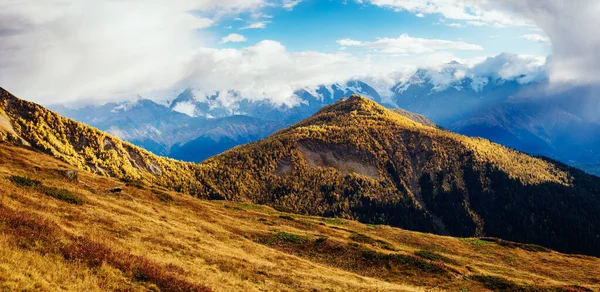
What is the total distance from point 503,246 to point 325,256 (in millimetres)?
57267

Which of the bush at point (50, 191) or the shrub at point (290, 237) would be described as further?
the shrub at point (290, 237)

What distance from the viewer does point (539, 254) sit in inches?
3024

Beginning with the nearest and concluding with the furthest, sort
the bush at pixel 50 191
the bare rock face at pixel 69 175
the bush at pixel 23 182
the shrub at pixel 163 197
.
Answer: the bush at pixel 50 191, the bush at pixel 23 182, the bare rock face at pixel 69 175, the shrub at pixel 163 197

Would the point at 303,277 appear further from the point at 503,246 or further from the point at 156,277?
the point at 503,246

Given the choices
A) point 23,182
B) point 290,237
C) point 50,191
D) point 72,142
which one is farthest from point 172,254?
point 72,142

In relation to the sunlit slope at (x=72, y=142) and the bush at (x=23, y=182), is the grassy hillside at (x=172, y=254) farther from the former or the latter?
the sunlit slope at (x=72, y=142)

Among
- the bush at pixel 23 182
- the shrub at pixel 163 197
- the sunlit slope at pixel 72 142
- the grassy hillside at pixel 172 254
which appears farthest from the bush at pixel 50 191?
the sunlit slope at pixel 72 142

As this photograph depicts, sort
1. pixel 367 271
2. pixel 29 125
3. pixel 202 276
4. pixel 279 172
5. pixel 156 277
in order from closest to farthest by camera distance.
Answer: pixel 156 277 < pixel 202 276 < pixel 367 271 < pixel 29 125 < pixel 279 172

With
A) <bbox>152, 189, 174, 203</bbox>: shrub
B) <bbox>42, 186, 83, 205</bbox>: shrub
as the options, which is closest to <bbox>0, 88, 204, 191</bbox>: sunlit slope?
<bbox>152, 189, 174, 203</bbox>: shrub

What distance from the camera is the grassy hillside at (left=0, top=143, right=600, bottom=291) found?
1997 centimetres

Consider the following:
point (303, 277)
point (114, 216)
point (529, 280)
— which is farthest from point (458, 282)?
point (114, 216)

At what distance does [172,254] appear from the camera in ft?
97.9

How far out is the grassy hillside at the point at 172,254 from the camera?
19969 millimetres

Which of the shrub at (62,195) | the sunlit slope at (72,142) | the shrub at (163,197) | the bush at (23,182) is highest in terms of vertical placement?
the sunlit slope at (72,142)
